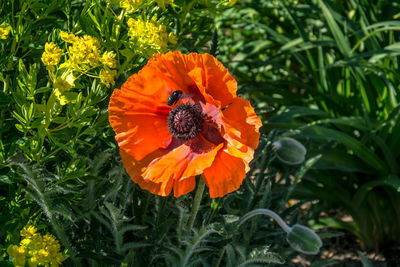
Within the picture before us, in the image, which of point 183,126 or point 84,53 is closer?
point 84,53

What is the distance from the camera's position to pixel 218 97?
129 cm

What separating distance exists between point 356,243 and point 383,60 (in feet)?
2.74

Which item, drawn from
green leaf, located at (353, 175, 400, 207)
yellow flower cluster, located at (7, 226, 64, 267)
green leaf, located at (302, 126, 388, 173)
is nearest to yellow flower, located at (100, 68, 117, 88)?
yellow flower cluster, located at (7, 226, 64, 267)

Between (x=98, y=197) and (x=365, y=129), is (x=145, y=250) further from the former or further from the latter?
(x=365, y=129)

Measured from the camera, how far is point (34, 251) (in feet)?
4.02

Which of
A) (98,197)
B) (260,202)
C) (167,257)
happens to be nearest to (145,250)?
(167,257)

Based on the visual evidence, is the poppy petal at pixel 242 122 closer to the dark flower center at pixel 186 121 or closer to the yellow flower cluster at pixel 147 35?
the dark flower center at pixel 186 121

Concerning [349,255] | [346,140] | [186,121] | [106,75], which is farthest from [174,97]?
[349,255]

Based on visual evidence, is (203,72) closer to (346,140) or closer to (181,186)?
(181,186)

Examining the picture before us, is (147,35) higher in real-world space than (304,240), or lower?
higher

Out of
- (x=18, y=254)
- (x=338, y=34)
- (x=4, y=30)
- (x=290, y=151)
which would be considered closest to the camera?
(x=18, y=254)

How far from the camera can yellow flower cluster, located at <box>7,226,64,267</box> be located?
120cm

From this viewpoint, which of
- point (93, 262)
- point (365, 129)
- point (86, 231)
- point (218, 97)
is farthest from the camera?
point (365, 129)

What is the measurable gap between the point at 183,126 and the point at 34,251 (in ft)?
1.46
